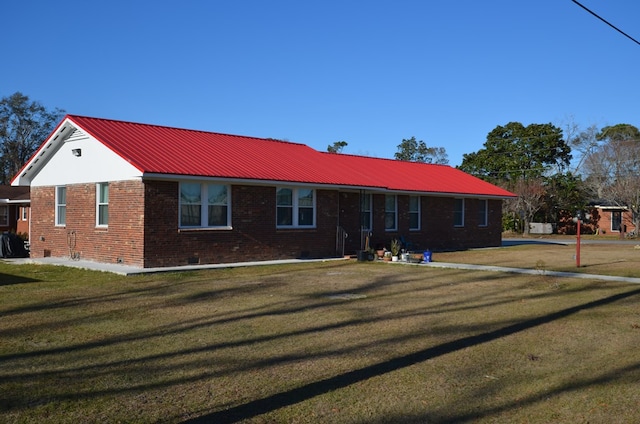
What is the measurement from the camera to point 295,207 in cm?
2075

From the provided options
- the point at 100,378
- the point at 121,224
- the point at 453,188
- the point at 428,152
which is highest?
the point at 428,152

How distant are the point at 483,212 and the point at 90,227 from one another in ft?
62.8

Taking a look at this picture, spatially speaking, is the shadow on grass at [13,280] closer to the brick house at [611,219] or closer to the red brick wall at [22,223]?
the red brick wall at [22,223]

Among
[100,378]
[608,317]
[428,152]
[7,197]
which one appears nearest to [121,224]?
[100,378]

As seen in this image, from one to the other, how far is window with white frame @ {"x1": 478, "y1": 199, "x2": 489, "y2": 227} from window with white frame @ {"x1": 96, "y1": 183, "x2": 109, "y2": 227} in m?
18.4

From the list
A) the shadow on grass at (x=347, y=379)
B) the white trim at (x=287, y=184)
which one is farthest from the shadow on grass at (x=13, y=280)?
the shadow on grass at (x=347, y=379)

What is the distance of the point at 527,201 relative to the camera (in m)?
50.1

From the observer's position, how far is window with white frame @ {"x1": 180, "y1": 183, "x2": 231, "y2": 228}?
58.5 ft

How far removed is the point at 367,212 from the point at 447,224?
546cm

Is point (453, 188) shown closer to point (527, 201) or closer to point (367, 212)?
point (367, 212)

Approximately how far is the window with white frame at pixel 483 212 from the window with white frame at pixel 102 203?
18.4m

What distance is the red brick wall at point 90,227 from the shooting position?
17.1m

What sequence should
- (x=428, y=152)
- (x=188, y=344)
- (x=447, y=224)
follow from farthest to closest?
(x=428, y=152) → (x=447, y=224) → (x=188, y=344)

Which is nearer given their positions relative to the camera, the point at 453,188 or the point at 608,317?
the point at 608,317
